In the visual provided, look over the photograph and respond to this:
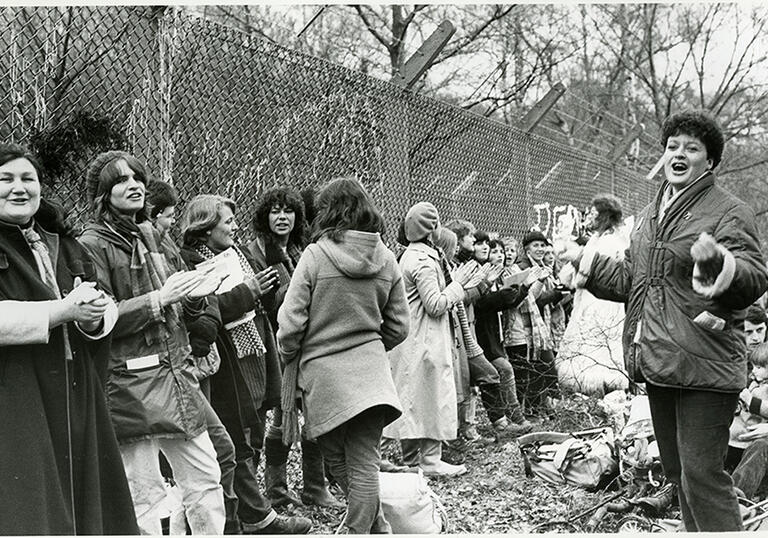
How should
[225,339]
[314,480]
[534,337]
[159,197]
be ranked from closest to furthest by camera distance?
[159,197], [225,339], [314,480], [534,337]

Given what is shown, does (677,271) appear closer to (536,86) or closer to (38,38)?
(38,38)

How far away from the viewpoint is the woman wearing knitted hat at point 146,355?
3854mm

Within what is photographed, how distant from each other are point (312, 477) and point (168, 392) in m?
1.83

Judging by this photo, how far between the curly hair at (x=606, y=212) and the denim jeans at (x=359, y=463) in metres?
3.35

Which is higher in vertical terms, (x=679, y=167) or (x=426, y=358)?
(x=679, y=167)

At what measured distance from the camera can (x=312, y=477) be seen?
554 centimetres

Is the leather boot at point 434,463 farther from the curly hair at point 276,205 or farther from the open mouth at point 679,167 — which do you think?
the open mouth at point 679,167

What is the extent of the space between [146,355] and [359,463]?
1117 millimetres

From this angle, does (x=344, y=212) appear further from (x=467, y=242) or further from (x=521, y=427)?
(x=521, y=427)

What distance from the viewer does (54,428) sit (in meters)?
3.17

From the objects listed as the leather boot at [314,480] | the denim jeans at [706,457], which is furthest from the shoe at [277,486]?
the denim jeans at [706,457]

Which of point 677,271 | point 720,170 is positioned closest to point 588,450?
point 677,271

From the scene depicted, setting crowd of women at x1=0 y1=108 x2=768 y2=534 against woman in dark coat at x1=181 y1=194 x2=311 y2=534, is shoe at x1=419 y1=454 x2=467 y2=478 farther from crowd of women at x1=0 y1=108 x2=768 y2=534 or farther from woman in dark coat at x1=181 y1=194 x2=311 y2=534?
woman in dark coat at x1=181 y1=194 x2=311 y2=534

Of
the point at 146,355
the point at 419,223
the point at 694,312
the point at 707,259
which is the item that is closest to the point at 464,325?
the point at 419,223
